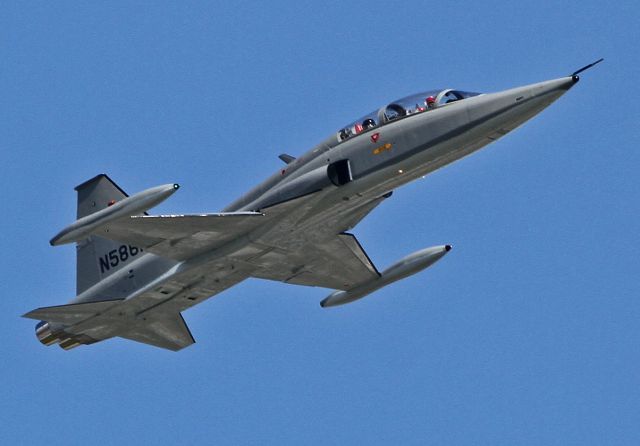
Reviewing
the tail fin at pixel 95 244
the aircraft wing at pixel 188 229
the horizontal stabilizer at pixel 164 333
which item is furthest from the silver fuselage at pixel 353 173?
the horizontal stabilizer at pixel 164 333

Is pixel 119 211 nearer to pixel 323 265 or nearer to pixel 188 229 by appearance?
pixel 188 229

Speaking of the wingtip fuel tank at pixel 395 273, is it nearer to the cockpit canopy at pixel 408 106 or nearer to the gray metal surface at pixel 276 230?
the gray metal surface at pixel 276 230

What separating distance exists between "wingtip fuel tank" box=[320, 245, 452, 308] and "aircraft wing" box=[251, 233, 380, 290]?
231 millimetres

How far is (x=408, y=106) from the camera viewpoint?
37.4m

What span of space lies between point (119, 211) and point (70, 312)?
708cm

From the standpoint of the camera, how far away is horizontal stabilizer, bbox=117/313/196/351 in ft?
144

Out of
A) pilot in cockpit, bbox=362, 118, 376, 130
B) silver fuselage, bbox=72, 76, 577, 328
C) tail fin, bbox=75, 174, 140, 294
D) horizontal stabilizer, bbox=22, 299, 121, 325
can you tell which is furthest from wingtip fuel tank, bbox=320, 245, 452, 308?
horizontal stabilizer, bbox=22, 299, 121, 325

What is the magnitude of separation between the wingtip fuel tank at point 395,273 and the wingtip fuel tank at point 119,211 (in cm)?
1062

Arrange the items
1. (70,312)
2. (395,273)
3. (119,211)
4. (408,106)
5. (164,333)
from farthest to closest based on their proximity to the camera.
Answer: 1. (164,333)
2. (395,273)
3. (70,312)
4. (408,106)
5. (119,211)

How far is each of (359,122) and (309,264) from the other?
21.4 ft

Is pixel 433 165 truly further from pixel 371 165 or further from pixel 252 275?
pixel 252 275

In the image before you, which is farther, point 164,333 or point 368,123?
point 164,333

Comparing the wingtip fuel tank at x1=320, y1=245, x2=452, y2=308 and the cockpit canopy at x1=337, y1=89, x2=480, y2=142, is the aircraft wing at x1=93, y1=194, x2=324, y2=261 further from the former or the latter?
the wingtip fuel tank at x1=320, y1=245, x2=452, y2=308

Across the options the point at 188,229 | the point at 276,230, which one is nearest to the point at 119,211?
the point at 188,229
